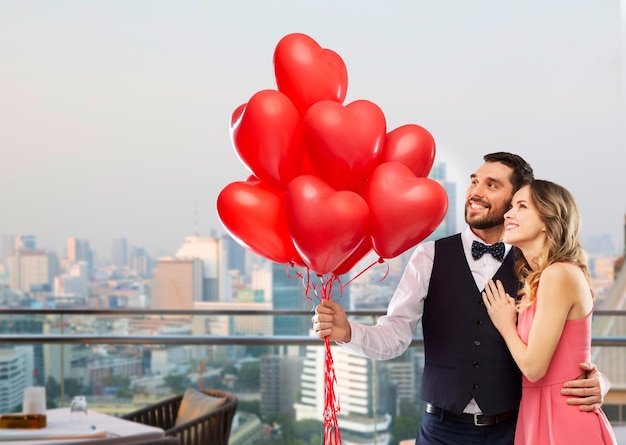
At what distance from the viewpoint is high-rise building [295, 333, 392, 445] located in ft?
15.0

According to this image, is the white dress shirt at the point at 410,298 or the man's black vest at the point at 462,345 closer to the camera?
the man's black vest at the point at 462,345

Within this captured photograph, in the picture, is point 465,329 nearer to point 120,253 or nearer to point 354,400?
point 354,400

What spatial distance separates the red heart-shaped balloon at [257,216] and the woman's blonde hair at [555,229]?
680 mm

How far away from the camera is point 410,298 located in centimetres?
251

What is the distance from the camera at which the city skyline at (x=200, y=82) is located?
749 cm

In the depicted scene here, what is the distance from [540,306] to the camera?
2256 millimetres

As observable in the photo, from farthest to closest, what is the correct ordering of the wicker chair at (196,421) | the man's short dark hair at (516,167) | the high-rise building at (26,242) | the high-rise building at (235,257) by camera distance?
the high-rise building at (26,242) < the high-rise building at (235,257) < the wicker chair at (196,421) < the man's short dark hair at (516,167)

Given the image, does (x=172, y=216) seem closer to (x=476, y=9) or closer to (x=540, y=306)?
(x=476, y=9)

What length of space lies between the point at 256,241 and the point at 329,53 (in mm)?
577

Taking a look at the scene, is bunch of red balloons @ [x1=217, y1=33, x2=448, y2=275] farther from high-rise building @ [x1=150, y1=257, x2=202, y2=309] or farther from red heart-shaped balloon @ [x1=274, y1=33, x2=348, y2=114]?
high-rise building @ [x1=150, y1=257, x2=202, y2=309]

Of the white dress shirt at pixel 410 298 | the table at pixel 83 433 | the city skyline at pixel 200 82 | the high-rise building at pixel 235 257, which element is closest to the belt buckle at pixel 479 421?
the white dress shirt at pixel 410 298

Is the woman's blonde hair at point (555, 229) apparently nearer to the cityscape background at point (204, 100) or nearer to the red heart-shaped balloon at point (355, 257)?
the red heart-shaped balloon at point (355, 257)

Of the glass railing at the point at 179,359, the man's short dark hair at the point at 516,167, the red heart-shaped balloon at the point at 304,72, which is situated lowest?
the glass railing at the point at 179,359

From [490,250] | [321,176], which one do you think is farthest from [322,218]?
[490,250]
